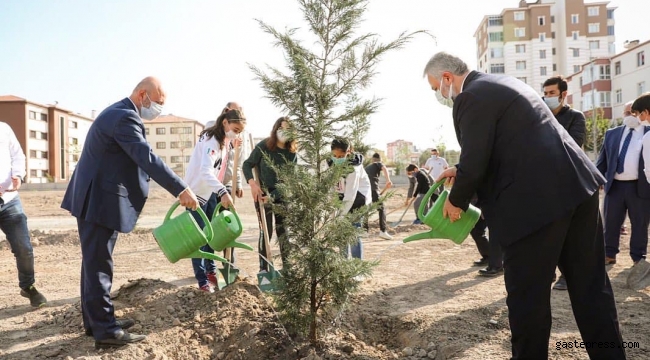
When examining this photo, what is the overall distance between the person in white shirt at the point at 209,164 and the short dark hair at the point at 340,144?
1.44 meters

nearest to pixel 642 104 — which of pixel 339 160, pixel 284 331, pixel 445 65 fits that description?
pixel 445 65

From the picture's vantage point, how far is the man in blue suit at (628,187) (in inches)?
214

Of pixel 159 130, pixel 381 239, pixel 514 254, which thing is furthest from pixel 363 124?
pixel 159 130

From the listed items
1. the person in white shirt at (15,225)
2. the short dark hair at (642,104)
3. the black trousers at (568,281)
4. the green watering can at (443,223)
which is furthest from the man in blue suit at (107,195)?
the short dark hair at (642,104)

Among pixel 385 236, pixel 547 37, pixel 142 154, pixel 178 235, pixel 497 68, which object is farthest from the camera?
pixel 497 68

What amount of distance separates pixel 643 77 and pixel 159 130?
67.1 meters

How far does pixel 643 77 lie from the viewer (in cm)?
4156

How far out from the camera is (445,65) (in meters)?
3.06

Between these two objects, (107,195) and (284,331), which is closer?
(107,195)

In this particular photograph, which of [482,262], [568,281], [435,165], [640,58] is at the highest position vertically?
[640,58]

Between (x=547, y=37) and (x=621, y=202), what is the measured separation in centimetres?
6854

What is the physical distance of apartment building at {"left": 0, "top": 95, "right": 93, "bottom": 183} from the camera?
2165 inches

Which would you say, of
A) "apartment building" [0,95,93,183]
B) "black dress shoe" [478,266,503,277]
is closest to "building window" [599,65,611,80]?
"black dress shoe" [478,266,503,277]

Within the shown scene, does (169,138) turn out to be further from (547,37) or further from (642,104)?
(642,104)
